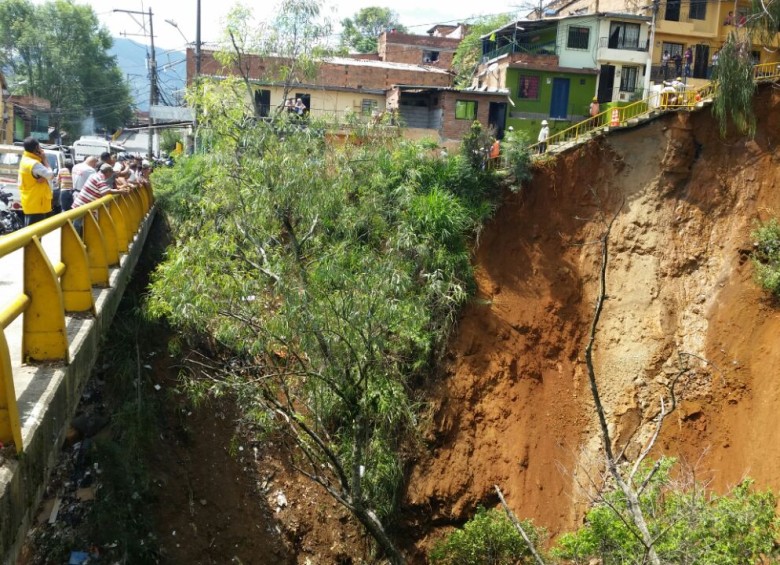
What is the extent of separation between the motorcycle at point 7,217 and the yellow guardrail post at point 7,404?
34.1 ft

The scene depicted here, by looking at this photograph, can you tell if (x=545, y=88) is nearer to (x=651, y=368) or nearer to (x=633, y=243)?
(x=633, y=243)

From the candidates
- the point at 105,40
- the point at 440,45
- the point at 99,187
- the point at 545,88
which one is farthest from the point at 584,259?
the point at 105,40

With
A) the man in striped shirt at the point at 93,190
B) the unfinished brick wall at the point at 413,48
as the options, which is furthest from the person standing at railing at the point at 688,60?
the man in striped shirt at the point at 93,190

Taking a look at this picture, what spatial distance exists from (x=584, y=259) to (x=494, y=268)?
2192mm

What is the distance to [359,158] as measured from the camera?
41.6ft

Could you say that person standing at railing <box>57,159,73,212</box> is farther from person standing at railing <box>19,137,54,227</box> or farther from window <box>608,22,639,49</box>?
Result: window <box>608,22,639,49</box>

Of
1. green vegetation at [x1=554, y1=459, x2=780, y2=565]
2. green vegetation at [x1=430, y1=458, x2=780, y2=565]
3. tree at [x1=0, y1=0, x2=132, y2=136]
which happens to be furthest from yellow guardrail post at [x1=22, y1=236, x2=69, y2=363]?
tree at [x1=0, y1=0, x2=132, y2=136]

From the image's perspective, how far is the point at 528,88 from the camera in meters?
27.6

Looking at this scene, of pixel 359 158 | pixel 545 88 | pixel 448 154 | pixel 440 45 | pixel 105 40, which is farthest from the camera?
pixel 105 40

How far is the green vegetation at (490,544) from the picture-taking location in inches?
437

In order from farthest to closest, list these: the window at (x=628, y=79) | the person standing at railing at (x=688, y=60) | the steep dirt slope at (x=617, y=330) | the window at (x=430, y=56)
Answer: the window at (x=430, y=56) < the window at (x=628, y=79) < the person standing at railing at (x=688, y=60) < the steep dirt slope at (x=617, y=330)

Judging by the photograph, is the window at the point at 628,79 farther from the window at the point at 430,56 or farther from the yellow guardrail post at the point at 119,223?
the yellow guardrail post at the point at 119,223

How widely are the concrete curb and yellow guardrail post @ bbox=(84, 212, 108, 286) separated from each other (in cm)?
112

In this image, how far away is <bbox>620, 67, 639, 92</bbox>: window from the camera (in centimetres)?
2897
